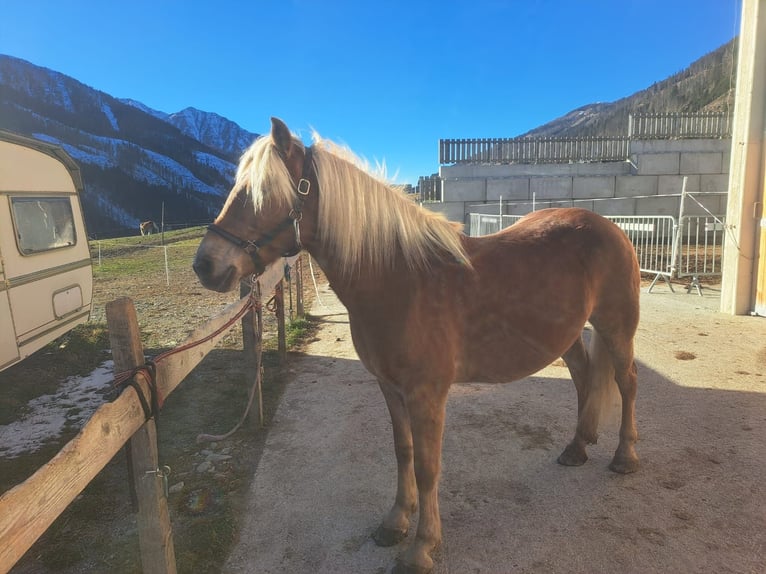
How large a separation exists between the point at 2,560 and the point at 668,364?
18.7 feet

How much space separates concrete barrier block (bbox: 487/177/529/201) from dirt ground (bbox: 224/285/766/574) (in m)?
9.27

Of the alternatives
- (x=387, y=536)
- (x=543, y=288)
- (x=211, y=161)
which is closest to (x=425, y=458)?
(x=387, y=536)

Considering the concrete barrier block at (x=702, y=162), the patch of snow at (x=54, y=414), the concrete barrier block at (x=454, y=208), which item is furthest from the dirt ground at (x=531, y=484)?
the concrete barrier block at (x=702, y=162)

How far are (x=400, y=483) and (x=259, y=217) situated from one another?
5.51ft

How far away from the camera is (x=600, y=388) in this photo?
317 centimetres

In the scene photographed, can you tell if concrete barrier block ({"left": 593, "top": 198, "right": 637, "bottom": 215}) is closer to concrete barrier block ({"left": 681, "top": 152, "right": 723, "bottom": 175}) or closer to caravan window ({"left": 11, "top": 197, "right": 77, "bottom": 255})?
concrete barrier block ({"left": 681, "top": 152, "right": 723, "bottom": 175})

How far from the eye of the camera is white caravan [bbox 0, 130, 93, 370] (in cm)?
461

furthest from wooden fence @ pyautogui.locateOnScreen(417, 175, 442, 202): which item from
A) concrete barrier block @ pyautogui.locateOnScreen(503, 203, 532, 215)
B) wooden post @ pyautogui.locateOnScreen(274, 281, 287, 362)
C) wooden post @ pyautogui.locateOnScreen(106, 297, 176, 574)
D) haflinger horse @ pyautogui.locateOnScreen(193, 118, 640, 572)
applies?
wooden post @ pyautogui.locateOnScreen(106, 297, 176, 574)

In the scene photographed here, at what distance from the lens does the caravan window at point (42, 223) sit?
494 cm

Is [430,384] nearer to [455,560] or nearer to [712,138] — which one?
[455,560]

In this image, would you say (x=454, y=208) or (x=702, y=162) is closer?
(x=454, y=208)

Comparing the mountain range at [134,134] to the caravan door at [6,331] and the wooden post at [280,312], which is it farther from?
the caravan door at [6,331]

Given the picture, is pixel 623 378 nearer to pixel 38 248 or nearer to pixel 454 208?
pixel 38 248

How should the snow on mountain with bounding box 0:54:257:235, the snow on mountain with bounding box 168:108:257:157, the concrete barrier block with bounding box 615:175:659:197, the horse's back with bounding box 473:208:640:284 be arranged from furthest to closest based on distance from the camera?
the snow on mountain with bounding box 168:108:257:157, the snow on mountain with bounding box 0:54:257:235, the concrete barrier block with bounding box 615:175:659:197, the horse's back with bounding box 473:208:640:284
